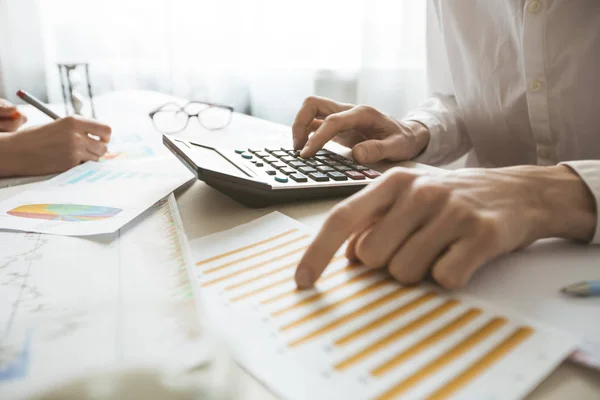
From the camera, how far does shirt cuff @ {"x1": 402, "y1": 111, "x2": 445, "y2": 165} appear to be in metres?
0.72

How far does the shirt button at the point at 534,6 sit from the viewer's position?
61 cm

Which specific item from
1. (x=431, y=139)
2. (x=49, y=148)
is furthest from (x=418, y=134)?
(x=49, y=148)

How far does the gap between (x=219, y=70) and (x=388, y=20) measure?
624 mm

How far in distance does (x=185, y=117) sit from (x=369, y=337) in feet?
2.84

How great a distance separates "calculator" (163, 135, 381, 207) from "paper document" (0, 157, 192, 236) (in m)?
0.06

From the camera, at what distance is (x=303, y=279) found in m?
0.30

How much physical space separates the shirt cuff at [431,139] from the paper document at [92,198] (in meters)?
0.37

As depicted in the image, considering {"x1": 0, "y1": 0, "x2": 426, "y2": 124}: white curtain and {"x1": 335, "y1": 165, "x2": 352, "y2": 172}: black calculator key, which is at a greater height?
{"x1": 0, "y1": 0, "x2": 426, "y2": 124}: white curtain

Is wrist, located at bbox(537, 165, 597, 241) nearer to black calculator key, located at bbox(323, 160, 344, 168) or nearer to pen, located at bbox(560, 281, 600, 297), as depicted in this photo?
pen, located at bbox(560, 281, 600, 297)

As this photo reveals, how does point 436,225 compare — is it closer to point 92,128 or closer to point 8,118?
point 92,128

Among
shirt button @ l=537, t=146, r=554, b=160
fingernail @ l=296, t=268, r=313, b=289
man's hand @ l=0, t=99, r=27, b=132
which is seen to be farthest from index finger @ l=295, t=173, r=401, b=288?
man's hand @ l=0, t=99, r=27, b=132

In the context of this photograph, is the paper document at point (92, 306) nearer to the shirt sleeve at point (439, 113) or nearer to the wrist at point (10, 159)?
the wrist at point (10, 159)

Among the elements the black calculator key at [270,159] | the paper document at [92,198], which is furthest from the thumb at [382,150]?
the paper document at [92,198]

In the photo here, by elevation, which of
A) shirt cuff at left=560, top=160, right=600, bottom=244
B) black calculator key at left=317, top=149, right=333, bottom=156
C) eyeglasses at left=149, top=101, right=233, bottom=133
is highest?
shirt cuff at left=560, top=160, right=600, bottom=244
